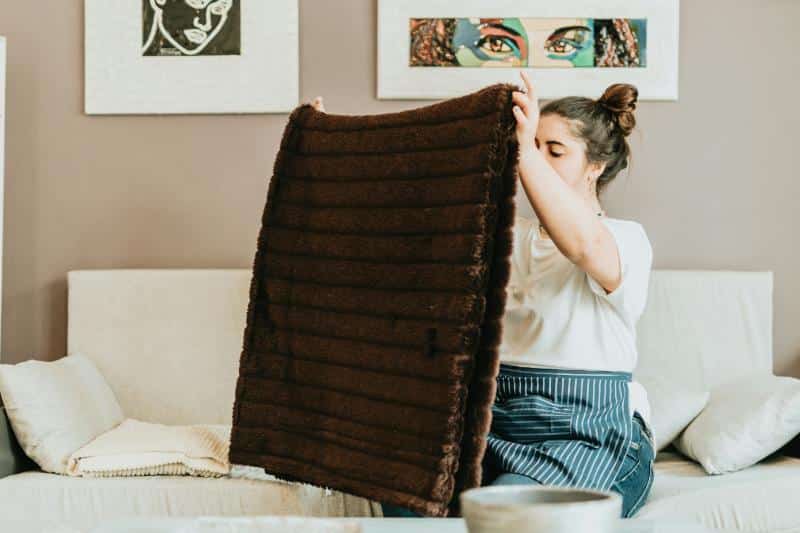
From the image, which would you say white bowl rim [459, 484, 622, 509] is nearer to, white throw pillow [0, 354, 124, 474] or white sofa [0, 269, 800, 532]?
white sofa [0, 269, 800, 532]

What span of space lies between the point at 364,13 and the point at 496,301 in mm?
1516

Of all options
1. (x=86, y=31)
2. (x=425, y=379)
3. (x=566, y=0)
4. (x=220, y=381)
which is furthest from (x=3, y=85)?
(x=425, y=379)

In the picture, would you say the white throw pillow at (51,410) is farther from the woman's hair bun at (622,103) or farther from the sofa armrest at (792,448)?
the sofa armrest at (792,448)

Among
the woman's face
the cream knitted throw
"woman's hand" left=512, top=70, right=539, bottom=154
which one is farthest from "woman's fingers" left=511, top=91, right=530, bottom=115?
the cream knitted throw

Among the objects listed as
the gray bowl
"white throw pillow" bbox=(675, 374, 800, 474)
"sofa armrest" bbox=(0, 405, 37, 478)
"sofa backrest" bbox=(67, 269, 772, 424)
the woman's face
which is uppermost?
the woman's face

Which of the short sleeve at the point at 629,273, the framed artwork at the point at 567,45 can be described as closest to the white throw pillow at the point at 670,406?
the short sleeve at the point at 629,273

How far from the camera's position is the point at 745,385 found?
2.46 metres

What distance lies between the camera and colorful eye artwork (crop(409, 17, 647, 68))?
2.83 m

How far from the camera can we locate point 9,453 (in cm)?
234

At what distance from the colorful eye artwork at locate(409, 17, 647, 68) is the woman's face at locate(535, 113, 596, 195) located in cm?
73

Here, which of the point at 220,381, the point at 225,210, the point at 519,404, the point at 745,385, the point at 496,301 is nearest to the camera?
the point at 496,301

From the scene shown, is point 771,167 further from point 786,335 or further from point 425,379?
point 425,379

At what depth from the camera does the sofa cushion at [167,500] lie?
7.11 feet

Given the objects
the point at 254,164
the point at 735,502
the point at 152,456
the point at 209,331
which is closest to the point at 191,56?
the point at 254,164
